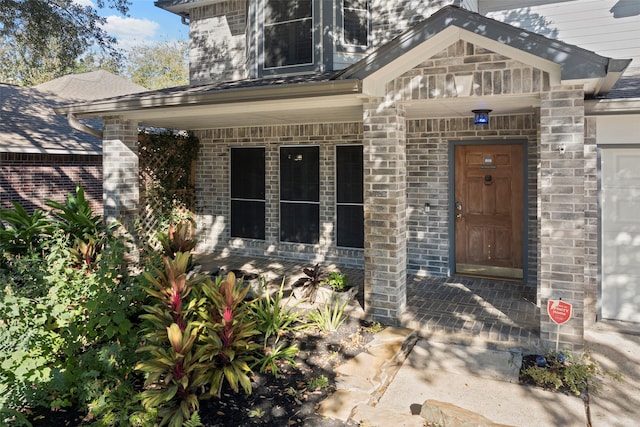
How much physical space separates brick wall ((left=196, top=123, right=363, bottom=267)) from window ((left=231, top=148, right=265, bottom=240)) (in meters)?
0.13

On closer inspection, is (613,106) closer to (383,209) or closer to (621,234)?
(621,234)

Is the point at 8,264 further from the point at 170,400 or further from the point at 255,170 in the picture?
the point at 255,170

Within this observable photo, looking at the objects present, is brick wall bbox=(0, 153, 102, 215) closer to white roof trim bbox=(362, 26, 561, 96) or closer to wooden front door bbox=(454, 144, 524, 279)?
white roof trim bbox=(362, 26, 561, 96)

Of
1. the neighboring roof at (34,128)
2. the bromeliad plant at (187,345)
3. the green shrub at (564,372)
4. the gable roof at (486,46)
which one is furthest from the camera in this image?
the neighboring roof at (34,128)

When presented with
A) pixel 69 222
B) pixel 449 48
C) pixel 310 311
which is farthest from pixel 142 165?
pixel 449 48

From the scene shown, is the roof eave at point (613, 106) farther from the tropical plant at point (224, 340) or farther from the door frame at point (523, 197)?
the tropical plant at point (224, 340)

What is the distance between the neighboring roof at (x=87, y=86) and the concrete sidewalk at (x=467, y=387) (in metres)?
14.9

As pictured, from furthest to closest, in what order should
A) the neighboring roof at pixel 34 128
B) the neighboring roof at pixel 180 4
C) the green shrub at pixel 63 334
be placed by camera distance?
the neighboring roof at pixel 34 128 < the neighboring roof at pixel 180 4 < the green shrub at pixel 63 334

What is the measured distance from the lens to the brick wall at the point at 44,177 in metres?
10.9

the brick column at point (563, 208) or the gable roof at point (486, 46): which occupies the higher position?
the gable roof at point (486, 46)

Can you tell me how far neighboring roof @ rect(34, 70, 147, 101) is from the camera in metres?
15.5

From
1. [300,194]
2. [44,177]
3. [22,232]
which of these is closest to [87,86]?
[44,177]

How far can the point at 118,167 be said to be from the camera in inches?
301

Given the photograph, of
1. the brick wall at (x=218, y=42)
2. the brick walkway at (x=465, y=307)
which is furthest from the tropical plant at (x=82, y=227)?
the brick wall at (x=218, y=42)
